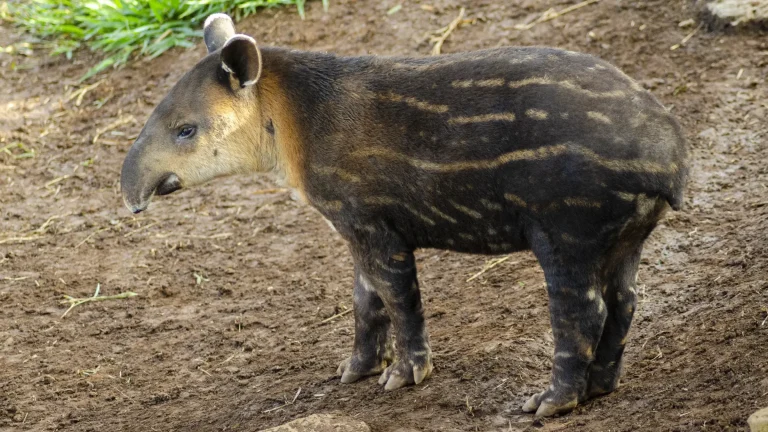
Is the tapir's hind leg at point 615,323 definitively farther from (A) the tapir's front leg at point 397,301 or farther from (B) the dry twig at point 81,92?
(B) the dry twig at point 81,92

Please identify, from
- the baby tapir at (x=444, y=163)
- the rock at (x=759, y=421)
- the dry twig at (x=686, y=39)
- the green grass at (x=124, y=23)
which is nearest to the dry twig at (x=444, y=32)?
the green grass at (x=124, y=23)

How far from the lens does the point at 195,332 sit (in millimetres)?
7527

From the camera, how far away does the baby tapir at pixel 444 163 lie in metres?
4.93

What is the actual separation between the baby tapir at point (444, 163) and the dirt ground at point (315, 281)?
0.47 meters

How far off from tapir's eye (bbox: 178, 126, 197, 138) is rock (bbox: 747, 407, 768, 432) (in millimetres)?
3525

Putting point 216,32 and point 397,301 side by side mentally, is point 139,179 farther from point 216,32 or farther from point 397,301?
point 397,301

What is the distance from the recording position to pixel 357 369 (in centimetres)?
635

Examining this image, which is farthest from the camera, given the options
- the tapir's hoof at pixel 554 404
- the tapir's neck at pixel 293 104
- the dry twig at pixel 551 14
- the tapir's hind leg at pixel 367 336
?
the dry twig at pixel 551 14

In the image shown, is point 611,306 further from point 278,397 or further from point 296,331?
point 296,331

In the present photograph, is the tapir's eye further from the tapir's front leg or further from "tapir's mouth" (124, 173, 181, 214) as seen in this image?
the tapir's front leg

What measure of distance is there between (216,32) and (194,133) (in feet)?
3.07

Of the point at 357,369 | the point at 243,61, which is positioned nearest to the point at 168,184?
the point at 243,61

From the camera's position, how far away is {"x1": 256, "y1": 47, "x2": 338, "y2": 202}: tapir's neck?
587 centimetres

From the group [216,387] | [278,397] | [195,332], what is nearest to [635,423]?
[278,397]
